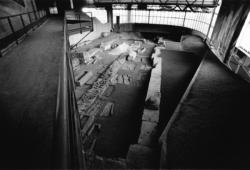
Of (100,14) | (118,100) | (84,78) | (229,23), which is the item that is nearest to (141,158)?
(118,100)

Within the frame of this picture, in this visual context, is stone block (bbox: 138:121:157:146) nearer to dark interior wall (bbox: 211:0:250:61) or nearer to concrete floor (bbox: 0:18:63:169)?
concrete floor (bbox: 0:18:63:169)

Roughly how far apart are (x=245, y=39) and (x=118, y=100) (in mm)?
7605

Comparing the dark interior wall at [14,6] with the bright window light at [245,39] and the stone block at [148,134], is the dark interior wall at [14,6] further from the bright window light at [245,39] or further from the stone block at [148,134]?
the bright window light at [245,39]

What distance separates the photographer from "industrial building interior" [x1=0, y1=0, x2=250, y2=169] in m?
1.96

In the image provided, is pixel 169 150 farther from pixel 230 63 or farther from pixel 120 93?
pixel 230 63

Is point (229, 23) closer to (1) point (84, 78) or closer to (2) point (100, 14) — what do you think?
(1) point (84, 78)

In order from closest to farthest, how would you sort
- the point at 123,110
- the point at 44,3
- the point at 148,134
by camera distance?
the point at 148,134 → the point at 123,110 → the point at 44,3

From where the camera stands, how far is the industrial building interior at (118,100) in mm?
1961

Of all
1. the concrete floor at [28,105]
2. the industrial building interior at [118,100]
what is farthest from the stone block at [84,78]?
the concrete floor at [28,105]

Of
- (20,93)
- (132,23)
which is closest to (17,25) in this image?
(20,93)

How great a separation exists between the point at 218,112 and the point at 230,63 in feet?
20.4

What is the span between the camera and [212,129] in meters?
4.46

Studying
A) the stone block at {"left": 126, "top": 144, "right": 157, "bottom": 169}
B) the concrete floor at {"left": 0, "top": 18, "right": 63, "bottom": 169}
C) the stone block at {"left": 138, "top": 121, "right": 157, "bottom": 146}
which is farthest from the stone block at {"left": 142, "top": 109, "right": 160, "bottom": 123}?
the concrete floor at {"left": 0, "top": 18, "right": 63, "bottom": 169}

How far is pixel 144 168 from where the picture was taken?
12.8 feet
